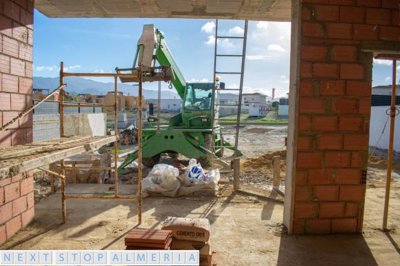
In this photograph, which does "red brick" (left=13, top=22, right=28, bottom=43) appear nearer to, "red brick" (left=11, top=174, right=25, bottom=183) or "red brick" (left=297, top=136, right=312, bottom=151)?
"red brick" (left=11, top=174, right=25, bottom=183)

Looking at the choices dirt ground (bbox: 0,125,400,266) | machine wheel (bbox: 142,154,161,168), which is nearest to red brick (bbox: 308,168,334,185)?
dirt ground (bbox: 0,125,400,266)

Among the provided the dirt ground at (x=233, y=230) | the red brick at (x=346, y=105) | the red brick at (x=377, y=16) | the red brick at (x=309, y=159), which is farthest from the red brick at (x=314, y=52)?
the dirt ground at (x=233, y=230)

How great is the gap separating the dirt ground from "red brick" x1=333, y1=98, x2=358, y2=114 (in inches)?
64.2

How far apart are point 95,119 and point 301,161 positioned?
12133 millimetres

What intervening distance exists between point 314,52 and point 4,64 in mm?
3697

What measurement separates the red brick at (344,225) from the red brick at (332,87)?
5.46ft

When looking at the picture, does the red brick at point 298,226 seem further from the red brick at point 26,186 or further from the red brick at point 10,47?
the red brick at point 10,47

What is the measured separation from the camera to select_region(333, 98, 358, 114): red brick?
3971mm

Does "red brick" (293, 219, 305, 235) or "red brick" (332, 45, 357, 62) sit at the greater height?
"red brick" (332, 45, 357, 62)

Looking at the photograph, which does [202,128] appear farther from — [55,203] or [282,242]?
[282,242]

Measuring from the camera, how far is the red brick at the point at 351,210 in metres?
4.07

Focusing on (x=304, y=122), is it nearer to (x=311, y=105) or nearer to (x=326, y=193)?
(x=311, y=105)

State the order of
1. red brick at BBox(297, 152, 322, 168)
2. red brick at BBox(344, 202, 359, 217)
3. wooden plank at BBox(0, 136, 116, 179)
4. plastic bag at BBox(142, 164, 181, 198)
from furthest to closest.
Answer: plastic bag at BBox(142, 164, 181, 198), red brick at BBox(344, 202, 359, 217), red brick at BBox(297, 152, 322, 168), wooden plank at BBox(0, 136, 116, 179)

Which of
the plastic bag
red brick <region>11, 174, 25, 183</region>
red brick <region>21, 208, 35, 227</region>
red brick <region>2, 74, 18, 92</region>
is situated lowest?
red brick <region>21, 208, 35, 227</region>
